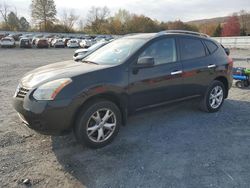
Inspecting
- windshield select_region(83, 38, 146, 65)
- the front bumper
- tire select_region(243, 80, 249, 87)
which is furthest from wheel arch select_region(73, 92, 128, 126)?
tire select_region(243, 80, 249, 87)

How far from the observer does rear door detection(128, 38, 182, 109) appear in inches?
166

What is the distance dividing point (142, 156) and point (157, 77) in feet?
4.66

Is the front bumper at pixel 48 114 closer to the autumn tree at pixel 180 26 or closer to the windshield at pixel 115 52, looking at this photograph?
the windshield at pixel 115 52

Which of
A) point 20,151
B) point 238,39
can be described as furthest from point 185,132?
point 238,39

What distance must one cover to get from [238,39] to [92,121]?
1398 inches

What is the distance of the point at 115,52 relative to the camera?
15.1 ft

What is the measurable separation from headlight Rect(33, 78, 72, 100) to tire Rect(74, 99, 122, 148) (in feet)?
1.49

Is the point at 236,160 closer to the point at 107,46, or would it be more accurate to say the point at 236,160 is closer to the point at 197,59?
the point at 197,59

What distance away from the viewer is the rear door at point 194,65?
196 inches

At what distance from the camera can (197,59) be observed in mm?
5227

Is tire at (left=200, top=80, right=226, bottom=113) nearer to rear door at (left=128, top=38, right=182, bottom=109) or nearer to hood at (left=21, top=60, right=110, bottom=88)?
rear door at (left=128, top=38, right=182, bottom=109)

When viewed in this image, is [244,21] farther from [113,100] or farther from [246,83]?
[113,100]

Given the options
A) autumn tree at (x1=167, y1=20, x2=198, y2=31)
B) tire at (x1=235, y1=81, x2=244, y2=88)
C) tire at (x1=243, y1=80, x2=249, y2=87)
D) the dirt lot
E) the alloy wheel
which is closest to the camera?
the dirt lot

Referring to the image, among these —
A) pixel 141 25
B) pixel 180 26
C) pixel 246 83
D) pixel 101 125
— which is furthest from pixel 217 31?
pixel 101 125
